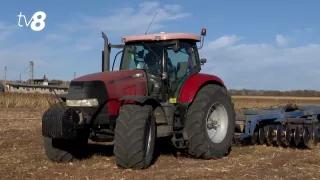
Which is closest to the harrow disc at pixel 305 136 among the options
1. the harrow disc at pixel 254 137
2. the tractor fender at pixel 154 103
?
the harrow disc at pixel 254 137

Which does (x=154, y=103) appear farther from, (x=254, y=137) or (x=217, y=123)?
(x=254, y=137)

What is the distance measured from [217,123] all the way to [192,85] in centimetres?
111

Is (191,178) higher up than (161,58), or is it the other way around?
(161,58)

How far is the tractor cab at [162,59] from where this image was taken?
303 inches

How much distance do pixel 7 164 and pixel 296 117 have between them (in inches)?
256

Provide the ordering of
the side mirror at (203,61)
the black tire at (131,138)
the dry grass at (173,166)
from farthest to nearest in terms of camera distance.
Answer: the side mirror at (203,61) → the black tire at (131,138) → the dry grass at (173,166)

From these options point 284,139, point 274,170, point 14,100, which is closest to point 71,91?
point 274,170

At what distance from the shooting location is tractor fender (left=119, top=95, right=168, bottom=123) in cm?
671

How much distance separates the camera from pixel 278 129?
9.72 m

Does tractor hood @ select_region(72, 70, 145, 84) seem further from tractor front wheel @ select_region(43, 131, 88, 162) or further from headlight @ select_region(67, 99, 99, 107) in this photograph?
tractor front wheel @ select_region(43, 131, 88, 162)

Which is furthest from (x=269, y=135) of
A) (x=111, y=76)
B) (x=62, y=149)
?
(x=62, y=149)

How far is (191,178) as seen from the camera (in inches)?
236

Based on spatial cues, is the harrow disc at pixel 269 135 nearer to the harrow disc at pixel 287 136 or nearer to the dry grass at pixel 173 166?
the harrow disc at pixel 287 136

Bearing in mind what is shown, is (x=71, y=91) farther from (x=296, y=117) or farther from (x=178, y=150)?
(x=296, y=117)
